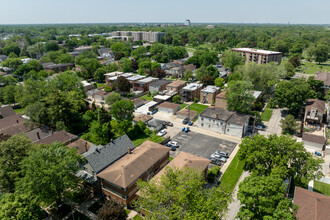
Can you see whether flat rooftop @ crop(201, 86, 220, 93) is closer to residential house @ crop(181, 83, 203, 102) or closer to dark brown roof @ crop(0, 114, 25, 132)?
residential house @ crop(181, 83, 203, 102)

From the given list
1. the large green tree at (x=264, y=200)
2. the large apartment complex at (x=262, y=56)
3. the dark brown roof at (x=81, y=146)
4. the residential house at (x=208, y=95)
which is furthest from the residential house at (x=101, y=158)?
the large apartment complex at (x=262, y=56)

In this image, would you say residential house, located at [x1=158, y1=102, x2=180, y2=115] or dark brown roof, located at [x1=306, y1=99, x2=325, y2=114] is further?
residential house, located at [x1=158, y1=102, x2=180, y2=115]

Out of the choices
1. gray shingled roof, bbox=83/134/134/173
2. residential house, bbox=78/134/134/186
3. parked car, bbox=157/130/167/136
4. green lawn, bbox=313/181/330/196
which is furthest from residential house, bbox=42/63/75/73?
green lawn, bbox=313/181/330/196

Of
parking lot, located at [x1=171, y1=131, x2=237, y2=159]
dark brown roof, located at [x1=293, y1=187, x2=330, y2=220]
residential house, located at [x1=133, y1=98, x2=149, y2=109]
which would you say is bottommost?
parking lot, located at [x1=171, y1=131, x2=237, y2=159]

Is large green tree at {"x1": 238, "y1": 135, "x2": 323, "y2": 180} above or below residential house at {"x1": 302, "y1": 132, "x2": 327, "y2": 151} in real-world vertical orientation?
above

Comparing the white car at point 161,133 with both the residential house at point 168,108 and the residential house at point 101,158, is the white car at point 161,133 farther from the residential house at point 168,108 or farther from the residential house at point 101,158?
the residential house at point 101,158

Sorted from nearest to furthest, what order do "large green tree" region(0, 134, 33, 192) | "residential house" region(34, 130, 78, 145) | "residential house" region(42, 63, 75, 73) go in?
1. "large green tree" region(0, 134, 33, 192)
2. "residential house" region(34, 130, 78, 145)
3. "residential house" region(42, 63, 75, 73)

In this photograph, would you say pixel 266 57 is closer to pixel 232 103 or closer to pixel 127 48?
pixel 232 103
